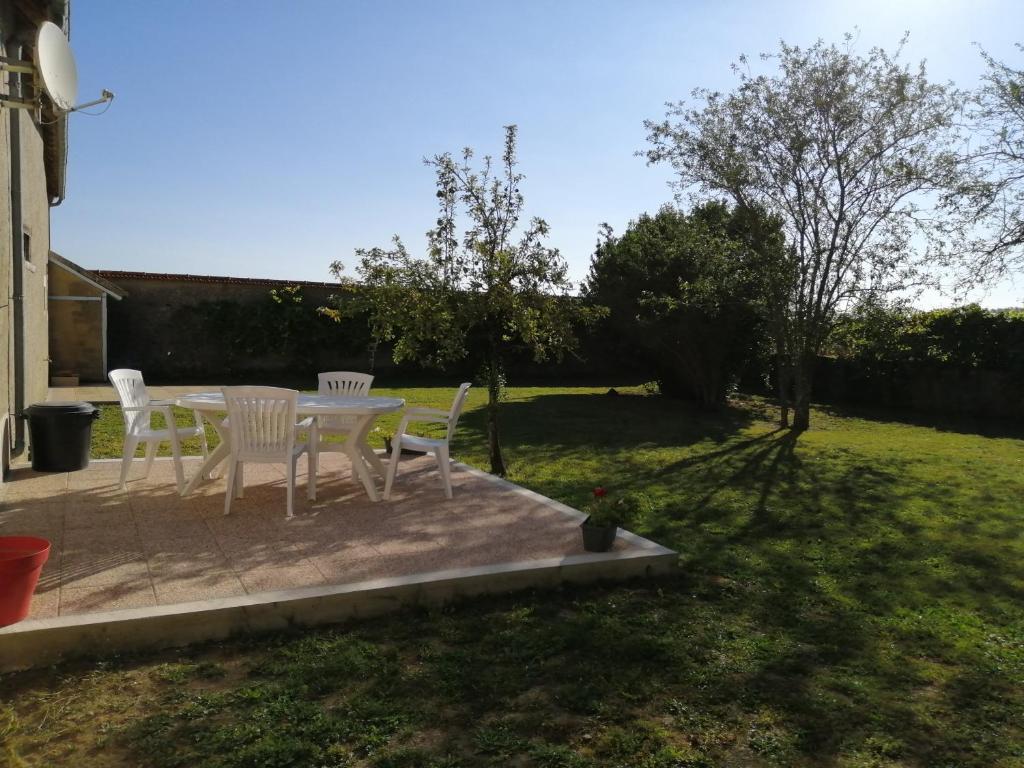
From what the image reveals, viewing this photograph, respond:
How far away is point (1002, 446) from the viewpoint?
40.3 feet

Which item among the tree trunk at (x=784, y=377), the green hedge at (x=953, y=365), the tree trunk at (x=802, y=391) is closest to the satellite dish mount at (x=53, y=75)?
the tree trunk at (x=802, y=391)

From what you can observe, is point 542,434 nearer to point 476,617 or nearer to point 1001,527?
point 1001,527

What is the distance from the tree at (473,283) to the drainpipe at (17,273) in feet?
9.87

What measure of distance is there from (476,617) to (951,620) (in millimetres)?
2725

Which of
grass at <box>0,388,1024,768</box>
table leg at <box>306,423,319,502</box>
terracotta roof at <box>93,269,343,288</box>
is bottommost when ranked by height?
grass at <box>0,388,1024,768</box>

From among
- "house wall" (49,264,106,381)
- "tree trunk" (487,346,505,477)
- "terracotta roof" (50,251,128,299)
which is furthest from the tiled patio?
"house wall" (49,264,106,381)

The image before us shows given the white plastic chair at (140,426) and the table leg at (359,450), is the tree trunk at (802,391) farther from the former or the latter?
the white plastic chair at (140,426)

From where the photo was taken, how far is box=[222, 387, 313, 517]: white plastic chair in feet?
17.9

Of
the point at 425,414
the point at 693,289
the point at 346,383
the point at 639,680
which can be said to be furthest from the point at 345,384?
the point at 693,289

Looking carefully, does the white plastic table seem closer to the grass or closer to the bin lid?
the bin lid

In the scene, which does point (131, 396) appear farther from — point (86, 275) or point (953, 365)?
point (953, 365)

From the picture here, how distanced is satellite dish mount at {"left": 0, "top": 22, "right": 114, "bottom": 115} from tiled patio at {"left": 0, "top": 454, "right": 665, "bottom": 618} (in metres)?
2.73

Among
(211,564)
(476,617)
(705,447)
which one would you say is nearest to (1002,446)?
(705,447)

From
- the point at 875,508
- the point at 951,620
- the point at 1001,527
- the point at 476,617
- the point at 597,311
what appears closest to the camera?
the point at 476,617
